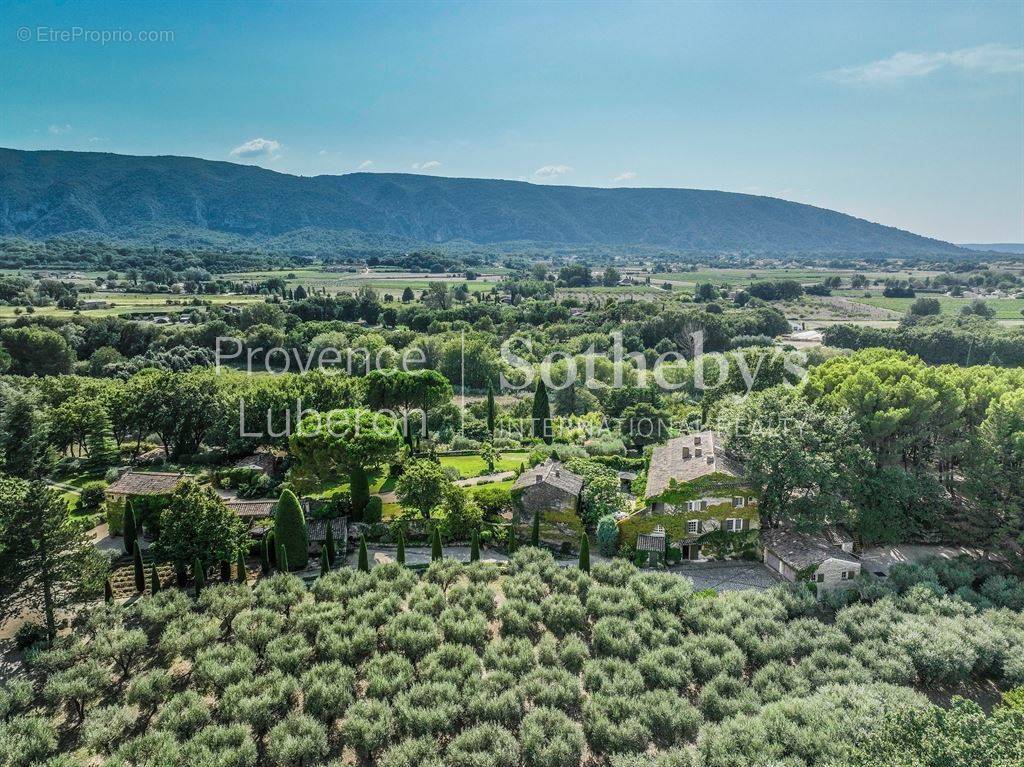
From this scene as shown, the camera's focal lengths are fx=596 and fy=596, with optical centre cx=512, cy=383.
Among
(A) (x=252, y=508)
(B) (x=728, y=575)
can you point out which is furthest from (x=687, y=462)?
(A) (x=252, y=508)

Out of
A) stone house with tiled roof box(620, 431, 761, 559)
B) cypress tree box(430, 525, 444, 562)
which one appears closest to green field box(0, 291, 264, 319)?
cypress tree box(430, 525, 444, 562)

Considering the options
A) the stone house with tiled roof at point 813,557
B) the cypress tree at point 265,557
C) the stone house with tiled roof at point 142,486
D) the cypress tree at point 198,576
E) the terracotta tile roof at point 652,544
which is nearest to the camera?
the cypress tree at point 198,576

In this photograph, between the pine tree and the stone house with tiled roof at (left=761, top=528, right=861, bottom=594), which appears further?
the pine tree

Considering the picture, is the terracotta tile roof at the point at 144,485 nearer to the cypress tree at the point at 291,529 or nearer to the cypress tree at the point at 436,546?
the cypress tree at the point at 291,529

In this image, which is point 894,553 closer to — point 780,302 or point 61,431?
point 61,431

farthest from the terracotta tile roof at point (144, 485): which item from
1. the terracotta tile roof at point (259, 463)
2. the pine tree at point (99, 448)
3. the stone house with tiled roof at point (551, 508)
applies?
the stone house with tiled roof at point (551, 508)

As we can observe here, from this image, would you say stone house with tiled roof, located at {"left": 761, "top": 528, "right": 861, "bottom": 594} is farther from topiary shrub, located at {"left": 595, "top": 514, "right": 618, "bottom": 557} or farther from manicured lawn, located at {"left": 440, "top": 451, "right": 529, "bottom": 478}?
manicured lawn, located at {"left": 440, "top": 451, "right": 529, "bottom": 478}

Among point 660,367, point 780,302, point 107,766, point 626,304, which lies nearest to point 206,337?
point 660,367
